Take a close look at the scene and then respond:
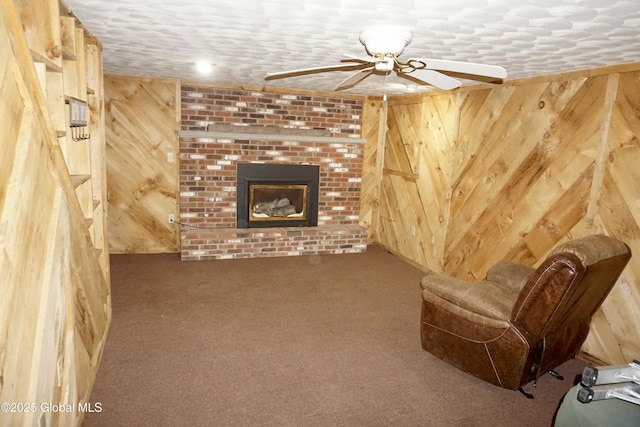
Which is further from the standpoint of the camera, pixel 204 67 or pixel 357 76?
pixel 204 67

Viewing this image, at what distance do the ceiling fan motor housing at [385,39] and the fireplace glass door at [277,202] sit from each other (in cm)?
348

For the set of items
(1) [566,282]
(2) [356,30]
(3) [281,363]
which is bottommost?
(3) [281,363]

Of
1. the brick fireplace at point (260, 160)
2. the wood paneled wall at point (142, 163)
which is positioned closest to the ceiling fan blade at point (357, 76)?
the brick fireplace at point (260, 160)

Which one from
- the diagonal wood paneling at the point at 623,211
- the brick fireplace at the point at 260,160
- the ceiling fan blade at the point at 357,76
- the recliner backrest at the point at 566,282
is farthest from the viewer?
the brick fireplace at the point at 260,160

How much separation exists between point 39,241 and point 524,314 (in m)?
2.47

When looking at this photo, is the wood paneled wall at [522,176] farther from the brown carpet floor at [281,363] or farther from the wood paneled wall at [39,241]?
the wood paneled wall at [39,241]

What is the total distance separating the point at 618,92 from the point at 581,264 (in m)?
1.52

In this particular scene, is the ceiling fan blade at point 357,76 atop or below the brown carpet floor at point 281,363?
atop

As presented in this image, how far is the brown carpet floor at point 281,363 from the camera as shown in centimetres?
239

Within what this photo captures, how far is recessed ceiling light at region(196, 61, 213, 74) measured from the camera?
3.70 metres

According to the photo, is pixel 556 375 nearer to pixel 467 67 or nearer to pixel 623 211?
pixel 623 211

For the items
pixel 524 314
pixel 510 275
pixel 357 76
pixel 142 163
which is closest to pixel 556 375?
pixel 510 275

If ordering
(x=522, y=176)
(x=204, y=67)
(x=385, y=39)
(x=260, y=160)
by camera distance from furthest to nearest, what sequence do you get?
(x=260, y=160) → (x=204, y=67) → (x=522, y=176) → (x=385, y=39)

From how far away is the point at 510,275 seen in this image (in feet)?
10.2
